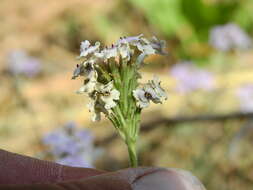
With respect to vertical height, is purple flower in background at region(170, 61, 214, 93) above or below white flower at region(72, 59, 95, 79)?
above

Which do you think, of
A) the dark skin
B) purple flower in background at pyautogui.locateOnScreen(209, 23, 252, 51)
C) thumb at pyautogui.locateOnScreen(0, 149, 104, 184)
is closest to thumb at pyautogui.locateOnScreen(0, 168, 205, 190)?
the dark skin

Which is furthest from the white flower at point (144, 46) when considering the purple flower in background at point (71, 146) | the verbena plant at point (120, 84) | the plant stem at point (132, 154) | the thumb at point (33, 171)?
the purple flower in background at point (71, 146)

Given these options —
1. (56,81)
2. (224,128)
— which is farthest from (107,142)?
(56,81)

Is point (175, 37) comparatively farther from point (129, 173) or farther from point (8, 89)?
point (129, 173)

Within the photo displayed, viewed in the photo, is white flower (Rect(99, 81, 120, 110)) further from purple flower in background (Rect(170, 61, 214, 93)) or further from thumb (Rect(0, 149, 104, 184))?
purple flower in background (Rect(170, 61, 214, 93))

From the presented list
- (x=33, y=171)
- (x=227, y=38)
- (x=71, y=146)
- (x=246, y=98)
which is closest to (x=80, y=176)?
(x=33, y=171)
